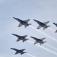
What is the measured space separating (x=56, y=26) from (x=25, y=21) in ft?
63.8

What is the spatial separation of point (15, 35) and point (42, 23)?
22.6 metres

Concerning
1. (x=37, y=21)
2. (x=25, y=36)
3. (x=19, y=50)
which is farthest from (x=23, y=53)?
(x=37, y=21)

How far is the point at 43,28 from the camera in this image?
554 ft

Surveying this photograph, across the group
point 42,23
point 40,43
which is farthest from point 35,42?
point 42,23

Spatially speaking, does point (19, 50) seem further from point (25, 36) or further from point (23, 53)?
point (25, 36)

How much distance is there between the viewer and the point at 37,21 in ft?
573

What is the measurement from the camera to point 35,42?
180m

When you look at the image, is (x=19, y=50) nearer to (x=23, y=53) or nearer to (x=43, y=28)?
(x=23, y=53)

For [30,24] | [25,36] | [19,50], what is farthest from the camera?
[19,50]

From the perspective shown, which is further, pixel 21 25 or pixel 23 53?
pixel 23 53

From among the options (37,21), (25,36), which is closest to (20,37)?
(25,36)

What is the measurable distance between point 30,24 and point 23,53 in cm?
2927

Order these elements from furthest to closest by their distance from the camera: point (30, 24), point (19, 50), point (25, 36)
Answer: point (19, 50)
point (25, 36)
point (30, 24)

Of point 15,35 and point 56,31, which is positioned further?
point 15,35
